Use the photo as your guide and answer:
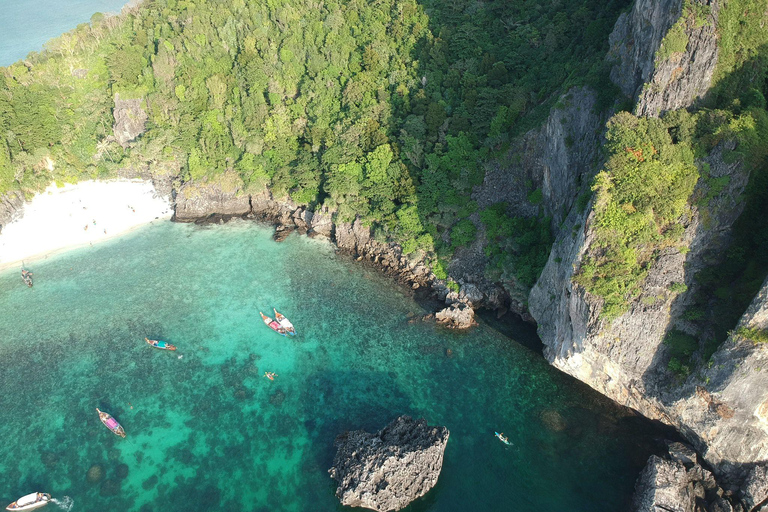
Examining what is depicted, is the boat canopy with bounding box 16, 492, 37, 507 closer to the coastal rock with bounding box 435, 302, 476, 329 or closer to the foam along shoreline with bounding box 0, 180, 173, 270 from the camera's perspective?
the foam along shoreline with bounding box 0, 180, 173, 270

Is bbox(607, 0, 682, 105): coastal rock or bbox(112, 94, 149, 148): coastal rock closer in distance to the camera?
bbox(607, 0, 682, 105): coastal rock

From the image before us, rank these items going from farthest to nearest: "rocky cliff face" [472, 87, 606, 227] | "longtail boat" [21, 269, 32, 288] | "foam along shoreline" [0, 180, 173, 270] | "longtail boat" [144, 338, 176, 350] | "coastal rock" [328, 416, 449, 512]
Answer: "foam along shoreline" [0, 180, 173, 270] < "longtail boat" [21, 269, 32, 288] < "longtail boat" [144, 338, 176, 350] < "rocky cliff face" [472, 87, 606, 227] < "coastal rock" [328, 416, 449, 512]

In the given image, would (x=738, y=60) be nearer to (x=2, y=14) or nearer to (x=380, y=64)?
(x=380, y=64)

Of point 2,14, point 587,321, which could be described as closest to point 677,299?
point 587,321

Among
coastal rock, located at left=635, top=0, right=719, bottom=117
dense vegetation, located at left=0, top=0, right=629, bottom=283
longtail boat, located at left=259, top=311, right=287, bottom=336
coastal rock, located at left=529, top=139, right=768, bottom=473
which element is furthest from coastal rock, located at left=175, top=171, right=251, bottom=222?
coastal rock, located at left=635, top=0, right=719, bottom=117

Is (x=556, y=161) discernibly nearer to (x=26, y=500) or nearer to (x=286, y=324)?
(x=286, y=324)
